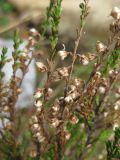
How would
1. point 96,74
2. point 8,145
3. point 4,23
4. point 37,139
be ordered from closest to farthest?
point 96,74, point 37,139, point 8,145, point 4,23

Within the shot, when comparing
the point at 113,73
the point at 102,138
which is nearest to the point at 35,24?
the point at 102,138

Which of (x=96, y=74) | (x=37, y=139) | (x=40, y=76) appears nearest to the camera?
(x=96, y=74)

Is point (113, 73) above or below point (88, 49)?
below

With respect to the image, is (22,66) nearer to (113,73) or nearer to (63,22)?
(113,73)

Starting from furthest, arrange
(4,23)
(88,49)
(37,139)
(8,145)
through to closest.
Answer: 1. (4,23)
2. (88,49)
3. (8,145)
4. (37,139)

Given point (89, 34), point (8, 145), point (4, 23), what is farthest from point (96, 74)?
point (89, 34)

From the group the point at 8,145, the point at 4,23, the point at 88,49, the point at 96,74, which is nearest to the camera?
the point at 96,74

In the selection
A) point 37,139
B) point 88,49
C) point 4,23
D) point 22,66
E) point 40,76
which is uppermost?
point 4,23

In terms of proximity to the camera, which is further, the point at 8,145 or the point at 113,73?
the point at 8,145

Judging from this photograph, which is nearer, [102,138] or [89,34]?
[102,138]

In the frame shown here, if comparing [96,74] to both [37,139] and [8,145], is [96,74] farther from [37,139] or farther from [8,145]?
[8,145]
